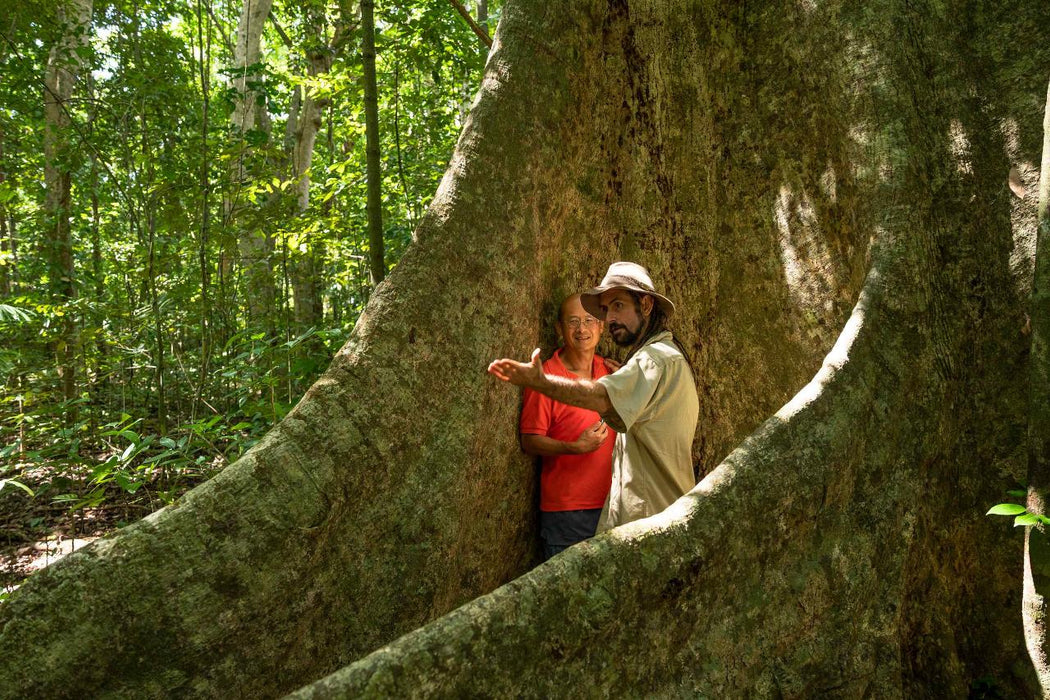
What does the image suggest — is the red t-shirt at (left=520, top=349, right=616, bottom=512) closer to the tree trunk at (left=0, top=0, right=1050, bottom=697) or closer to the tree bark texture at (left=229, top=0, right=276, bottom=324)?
the tree trunk at (left=0, top=0, right=1050, bottom=697)

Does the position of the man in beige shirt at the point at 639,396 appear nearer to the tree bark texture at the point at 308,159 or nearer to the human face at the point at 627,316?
the human face at the point at 627,316

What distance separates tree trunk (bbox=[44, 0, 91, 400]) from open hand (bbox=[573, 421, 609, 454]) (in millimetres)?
5565

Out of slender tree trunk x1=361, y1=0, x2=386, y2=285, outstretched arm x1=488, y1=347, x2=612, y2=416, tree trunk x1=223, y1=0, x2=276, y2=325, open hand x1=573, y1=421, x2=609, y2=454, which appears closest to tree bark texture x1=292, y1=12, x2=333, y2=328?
tree trunk x1=223, y1=0, x2=276, y2=325

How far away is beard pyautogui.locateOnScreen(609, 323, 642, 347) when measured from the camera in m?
3.31

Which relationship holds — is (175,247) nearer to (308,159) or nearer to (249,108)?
(249,108)

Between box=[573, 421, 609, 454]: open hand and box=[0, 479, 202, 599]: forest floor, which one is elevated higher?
box=[573, 421, 609, 454]: open hand

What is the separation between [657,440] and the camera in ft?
10.1

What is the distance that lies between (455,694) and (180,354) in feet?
22.4

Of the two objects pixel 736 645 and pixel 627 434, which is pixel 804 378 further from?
pixel 736 645

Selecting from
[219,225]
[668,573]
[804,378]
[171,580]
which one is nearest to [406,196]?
[219,225]

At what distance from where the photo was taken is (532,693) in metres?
2.00

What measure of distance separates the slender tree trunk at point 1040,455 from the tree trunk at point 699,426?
194 mm

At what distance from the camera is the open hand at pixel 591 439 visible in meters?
3.53

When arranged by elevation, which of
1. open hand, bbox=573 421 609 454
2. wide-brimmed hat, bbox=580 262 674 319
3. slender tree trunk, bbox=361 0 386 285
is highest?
slender tree trunk, bbox=361 0 386 285
